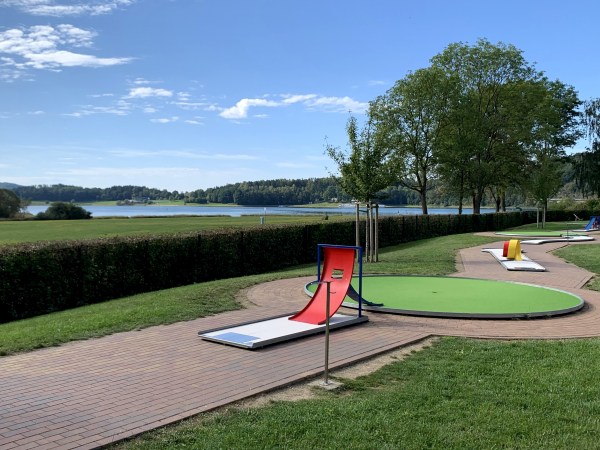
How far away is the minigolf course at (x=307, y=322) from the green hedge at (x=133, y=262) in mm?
5319

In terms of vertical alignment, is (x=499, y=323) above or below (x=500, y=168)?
below

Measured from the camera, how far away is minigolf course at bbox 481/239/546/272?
1545cm

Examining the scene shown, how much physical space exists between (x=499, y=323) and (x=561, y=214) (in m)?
52.1

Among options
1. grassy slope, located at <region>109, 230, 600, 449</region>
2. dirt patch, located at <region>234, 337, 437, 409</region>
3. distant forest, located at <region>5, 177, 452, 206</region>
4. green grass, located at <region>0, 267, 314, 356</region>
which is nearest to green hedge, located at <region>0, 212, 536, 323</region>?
green grass, located at <region>0, 267, 314, 356</region>

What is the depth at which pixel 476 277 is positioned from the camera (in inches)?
542

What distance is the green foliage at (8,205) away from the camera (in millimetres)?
64375

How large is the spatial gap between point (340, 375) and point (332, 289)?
299 cm

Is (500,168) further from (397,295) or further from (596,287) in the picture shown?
(397,295)

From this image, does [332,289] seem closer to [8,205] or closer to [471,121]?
[471,121]

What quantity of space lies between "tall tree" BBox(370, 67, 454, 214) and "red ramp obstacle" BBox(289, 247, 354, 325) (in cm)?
3376

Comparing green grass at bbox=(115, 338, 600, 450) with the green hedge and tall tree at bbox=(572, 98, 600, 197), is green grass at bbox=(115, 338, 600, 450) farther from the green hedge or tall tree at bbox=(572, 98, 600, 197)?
tall tree at bbox=(572, 98, 600, 197)

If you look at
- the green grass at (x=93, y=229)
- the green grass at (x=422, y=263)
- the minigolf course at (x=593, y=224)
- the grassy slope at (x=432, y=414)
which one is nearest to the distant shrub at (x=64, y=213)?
the green grass at (x=93, y=229)

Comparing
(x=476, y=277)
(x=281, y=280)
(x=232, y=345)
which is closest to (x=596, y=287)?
(x=476, y=277)

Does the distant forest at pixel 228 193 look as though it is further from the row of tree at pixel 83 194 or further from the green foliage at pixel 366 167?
the green foliage at pixel 366 167
